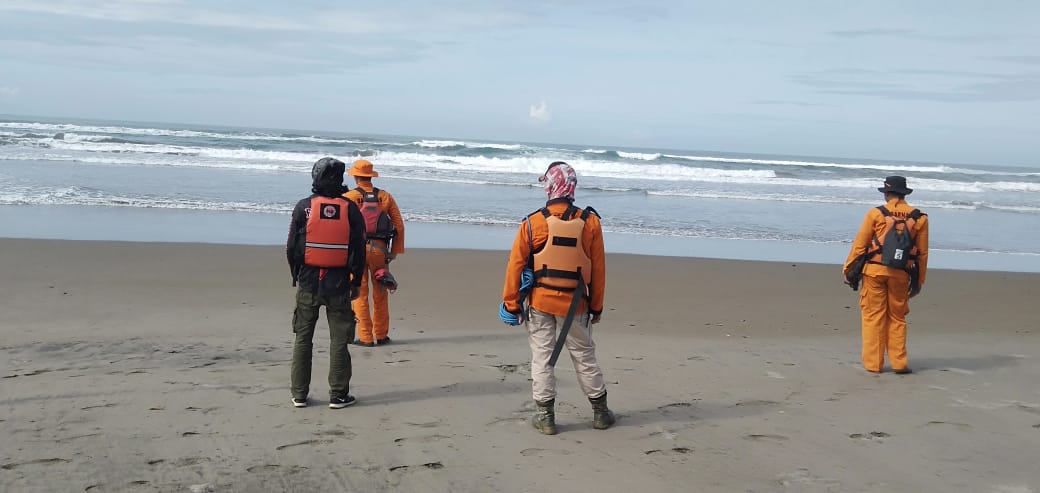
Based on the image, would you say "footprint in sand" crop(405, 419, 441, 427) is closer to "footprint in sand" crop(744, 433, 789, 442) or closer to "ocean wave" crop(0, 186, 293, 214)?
"footprint in sand" crop(744, 433, 789, 442)

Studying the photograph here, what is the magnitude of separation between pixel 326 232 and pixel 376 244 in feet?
6.36

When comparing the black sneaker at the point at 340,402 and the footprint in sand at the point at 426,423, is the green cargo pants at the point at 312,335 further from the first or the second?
the footprint in sand at the point at 426,423

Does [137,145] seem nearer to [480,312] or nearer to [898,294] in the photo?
[480,312]

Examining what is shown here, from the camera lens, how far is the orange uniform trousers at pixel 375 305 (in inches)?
269

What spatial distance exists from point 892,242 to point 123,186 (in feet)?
61.1

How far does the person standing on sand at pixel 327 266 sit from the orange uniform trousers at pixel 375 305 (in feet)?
5.82

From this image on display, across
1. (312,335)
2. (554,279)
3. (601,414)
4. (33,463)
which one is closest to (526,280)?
(554,279)

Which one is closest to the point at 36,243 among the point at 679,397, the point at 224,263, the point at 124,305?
the point at 224,263

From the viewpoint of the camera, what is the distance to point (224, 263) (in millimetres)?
10664

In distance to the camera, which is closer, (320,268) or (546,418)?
(546,418)

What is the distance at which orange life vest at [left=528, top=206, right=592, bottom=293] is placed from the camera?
4.53 m

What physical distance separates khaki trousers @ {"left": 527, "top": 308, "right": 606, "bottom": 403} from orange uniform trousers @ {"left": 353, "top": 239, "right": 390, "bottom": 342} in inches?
98.0

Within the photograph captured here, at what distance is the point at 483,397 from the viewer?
548cm

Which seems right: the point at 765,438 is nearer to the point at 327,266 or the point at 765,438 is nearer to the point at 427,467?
the point at 427,467
